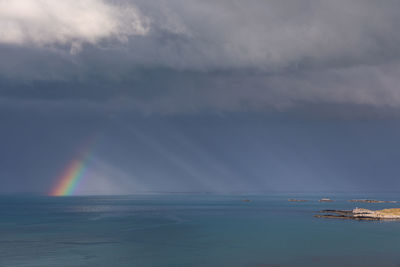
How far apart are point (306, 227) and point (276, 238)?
24.6 meters

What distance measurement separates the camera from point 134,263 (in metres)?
64.4

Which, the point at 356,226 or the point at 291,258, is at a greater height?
the point at 356,226

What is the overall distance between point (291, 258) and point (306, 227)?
157ft

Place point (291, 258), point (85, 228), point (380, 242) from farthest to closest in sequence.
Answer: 1. point (85, 228)
2. point (380, 242)
3. point (291, 258)

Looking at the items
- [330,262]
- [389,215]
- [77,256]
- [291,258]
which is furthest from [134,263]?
[389,215]

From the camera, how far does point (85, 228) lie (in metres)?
112

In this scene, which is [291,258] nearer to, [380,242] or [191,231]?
[380,242]

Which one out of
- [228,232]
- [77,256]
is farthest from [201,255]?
[228,232]

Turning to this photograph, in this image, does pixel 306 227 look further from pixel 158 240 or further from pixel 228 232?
pixel 158 240

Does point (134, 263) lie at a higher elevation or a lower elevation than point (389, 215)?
lower

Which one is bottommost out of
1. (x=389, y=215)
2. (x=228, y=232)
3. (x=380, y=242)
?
(x=380, y=242)

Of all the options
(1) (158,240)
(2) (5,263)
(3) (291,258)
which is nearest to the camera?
(2) (5,263)

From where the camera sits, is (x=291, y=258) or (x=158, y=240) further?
(x=158, y=240)

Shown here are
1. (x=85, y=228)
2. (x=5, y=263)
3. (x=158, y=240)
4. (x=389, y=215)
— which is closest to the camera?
(x=5, y=263)
